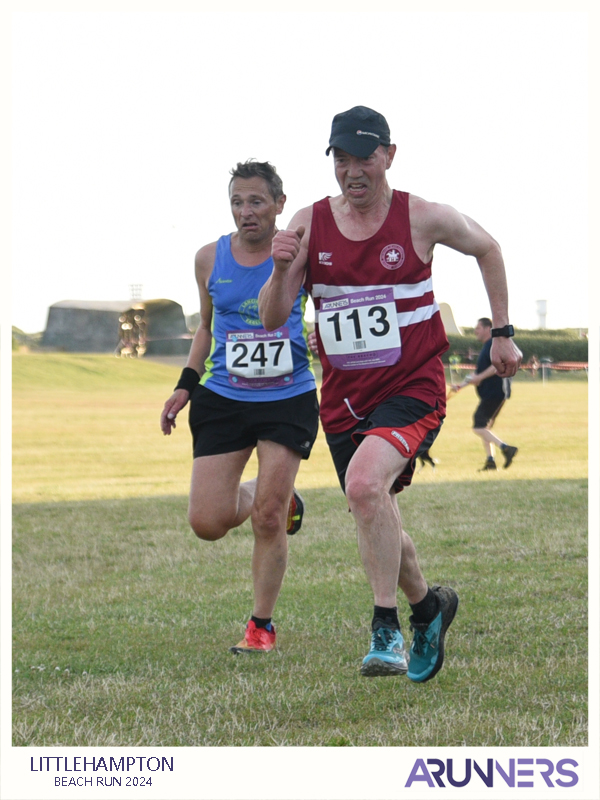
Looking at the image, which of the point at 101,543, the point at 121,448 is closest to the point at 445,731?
the point at 101,543

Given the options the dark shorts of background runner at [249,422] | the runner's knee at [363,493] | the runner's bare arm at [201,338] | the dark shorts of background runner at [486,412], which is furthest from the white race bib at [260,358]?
the dark shorts of background runner at [486,412]

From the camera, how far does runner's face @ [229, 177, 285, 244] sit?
5.39 m

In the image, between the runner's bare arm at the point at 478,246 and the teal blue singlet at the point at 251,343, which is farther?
the teal blue singlet at the point at 251,343

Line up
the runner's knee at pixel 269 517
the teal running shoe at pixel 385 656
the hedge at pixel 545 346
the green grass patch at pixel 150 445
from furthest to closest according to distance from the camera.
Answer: the hedge at pixel 545 346 → the green grass patch at pixel 150 445 → the runner's knee at pixel 269 517 → the teal running shoe at pixel 385 656

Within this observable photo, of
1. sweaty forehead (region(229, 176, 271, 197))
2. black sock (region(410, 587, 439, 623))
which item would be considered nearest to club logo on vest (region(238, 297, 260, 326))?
sweaty forehead (region(229, 176, 271, 197))

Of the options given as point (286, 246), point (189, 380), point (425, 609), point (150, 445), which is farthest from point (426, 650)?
point (150, 445)

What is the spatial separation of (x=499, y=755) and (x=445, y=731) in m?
0.31

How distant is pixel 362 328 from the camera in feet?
14.4

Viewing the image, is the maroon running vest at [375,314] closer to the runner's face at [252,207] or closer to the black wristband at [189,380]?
the runner's face at [252,207]

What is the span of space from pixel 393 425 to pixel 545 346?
39994mm

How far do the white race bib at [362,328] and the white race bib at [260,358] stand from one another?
0.95m

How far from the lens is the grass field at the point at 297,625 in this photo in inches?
171

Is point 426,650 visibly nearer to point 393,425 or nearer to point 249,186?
point 393,425

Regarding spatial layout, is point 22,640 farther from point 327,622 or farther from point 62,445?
point 62,445
